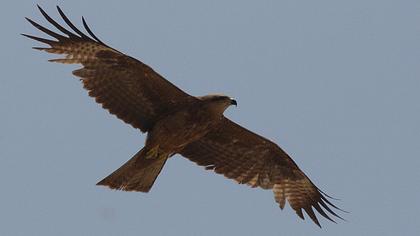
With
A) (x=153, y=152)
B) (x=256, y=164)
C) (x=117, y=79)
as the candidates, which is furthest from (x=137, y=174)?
(x=256, y=164)

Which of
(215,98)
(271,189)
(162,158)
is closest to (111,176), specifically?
(162,158)

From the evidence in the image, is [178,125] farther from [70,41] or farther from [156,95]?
[70,41]

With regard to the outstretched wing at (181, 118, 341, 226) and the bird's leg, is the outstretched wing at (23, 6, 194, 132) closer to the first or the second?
the bird's leg

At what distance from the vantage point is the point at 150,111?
13.7 m

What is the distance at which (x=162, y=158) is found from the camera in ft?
44.8

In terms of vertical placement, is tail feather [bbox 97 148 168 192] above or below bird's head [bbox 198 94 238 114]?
below

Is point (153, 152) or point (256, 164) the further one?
point (256, 164)

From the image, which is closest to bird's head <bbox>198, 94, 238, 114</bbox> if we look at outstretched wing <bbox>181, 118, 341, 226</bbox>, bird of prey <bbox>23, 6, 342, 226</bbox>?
bird of prey <bbox>23, 6, 342, 226</bbox>

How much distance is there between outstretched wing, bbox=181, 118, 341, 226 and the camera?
14523 mm

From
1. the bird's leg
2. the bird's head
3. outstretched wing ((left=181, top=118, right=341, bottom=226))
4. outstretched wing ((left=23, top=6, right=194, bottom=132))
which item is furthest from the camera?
outstretched wing ((left=181, top=118, right=341, bottom=226))

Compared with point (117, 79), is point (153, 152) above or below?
below

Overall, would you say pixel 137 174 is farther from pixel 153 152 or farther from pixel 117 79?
pixel 117 79

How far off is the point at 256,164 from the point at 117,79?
9.19ft

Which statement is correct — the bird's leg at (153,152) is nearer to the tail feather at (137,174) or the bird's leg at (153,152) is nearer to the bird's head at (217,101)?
the tail feather at (137,174)
